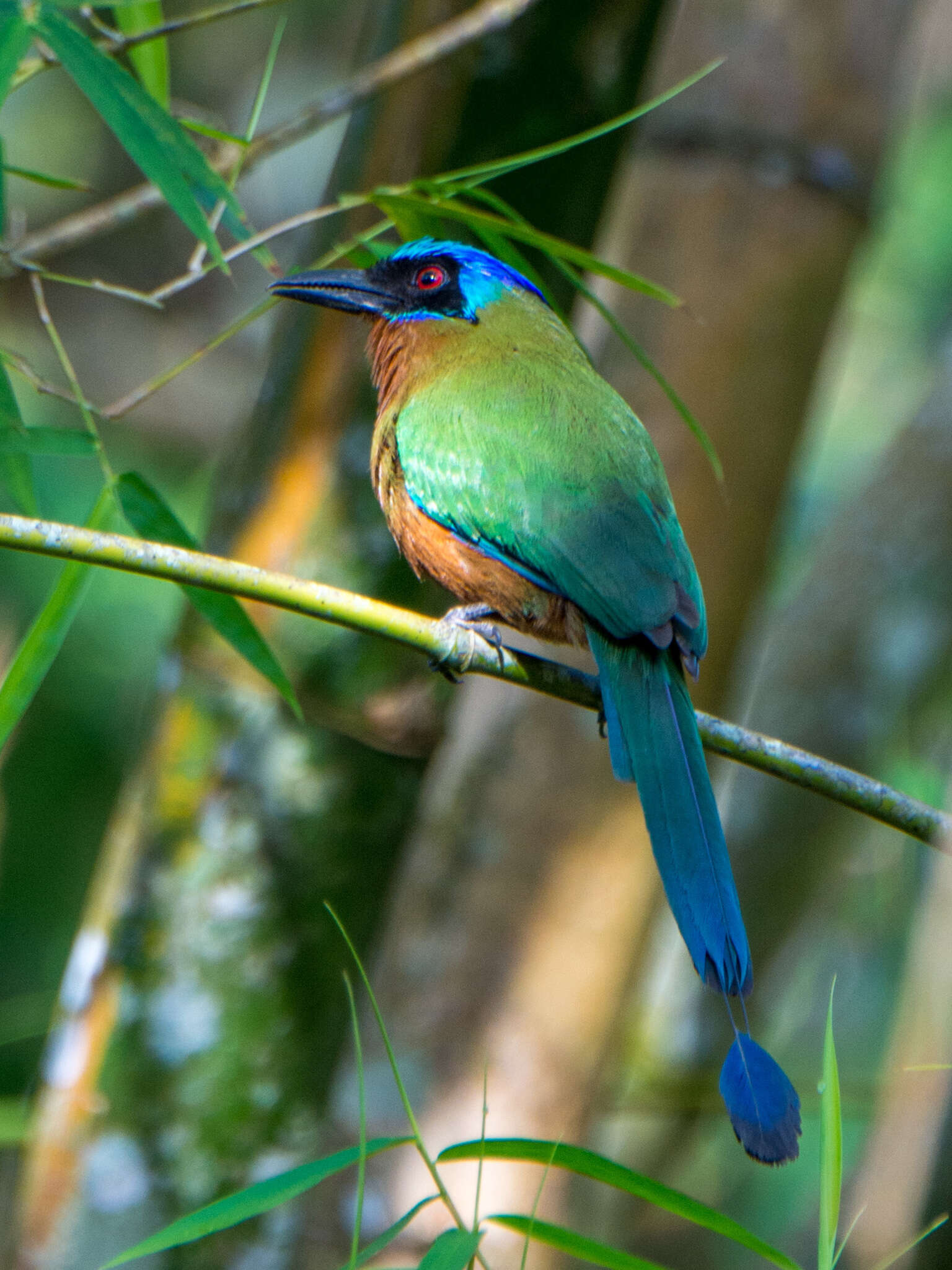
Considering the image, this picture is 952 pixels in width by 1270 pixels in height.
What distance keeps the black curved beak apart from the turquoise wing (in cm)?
26

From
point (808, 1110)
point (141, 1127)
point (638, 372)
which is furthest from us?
point (808, 1110)

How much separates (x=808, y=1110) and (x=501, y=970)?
2.26 metres

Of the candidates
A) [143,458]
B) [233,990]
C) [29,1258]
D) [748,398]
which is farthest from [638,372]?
[143,458]

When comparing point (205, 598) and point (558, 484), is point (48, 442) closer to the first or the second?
point (205, 598)

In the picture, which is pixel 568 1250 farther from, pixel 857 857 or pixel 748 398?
pixel 857 857

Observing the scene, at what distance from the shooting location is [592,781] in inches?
115

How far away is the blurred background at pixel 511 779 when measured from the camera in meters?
2.38

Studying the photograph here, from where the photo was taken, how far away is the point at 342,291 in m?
2.41

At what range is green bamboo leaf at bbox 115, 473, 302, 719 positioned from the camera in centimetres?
179

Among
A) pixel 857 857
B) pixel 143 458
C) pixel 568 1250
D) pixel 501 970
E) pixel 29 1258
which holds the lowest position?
pixel 29 1258

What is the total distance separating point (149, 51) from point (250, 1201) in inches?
65.3

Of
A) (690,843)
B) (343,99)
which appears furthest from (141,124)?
(690,843)

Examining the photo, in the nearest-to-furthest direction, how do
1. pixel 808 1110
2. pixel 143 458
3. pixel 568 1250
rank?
pixel 568 1250
pixel 808 1110
pixel 143 458

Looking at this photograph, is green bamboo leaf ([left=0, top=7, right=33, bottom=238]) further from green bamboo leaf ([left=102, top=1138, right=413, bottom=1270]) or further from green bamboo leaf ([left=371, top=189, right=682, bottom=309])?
green bamboo leaf ([left=102, top=1138, right=413, bottom=1270])
